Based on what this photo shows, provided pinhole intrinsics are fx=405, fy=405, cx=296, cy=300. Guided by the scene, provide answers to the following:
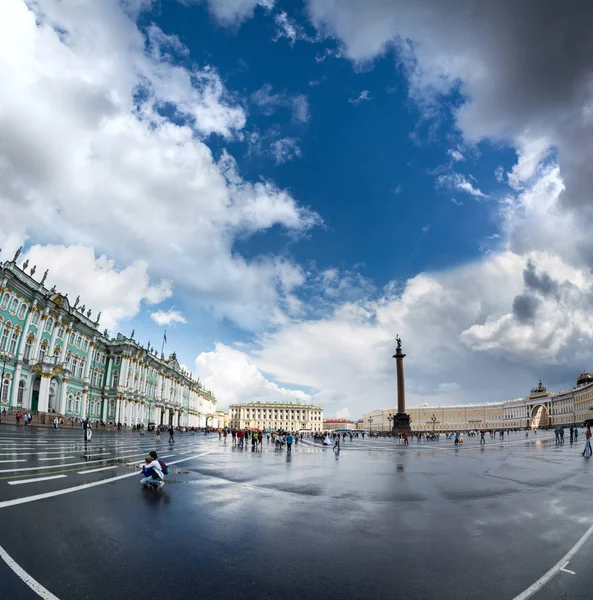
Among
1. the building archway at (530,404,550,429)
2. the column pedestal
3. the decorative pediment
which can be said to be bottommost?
the building archway at (530,404,550,429)

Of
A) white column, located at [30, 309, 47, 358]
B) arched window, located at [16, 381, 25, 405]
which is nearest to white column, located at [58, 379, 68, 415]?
white column, located at [30, 309, 47, 358]

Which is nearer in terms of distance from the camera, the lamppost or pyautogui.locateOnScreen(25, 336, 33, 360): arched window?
the lamppost

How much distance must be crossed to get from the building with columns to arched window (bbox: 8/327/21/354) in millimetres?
121

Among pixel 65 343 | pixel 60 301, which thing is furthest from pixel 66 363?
pixel 60 301

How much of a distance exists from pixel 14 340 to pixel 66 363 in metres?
11.6

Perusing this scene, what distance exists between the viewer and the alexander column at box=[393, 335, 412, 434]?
66938 mm

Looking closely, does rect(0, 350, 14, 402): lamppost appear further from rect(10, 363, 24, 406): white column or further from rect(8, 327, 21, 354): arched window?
rect(10, 363, 24, 406): white column

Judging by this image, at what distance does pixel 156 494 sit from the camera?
11.7 meters

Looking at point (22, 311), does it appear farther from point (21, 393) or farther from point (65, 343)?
point (65, 343)

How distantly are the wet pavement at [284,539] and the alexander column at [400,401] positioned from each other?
54.5 m

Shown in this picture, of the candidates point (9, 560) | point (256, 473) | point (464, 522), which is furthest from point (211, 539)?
point (256, 473)

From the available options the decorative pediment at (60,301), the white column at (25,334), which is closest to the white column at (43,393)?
the white column at (25,334)

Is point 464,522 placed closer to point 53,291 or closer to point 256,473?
point 256,473

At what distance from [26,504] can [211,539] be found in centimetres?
508
